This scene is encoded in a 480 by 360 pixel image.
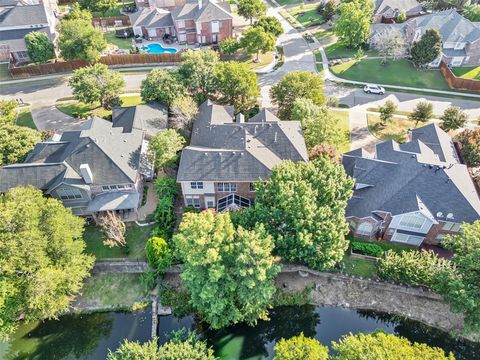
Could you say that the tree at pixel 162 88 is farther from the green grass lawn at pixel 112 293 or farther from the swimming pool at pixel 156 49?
the green grass lawn at pixel 112 293

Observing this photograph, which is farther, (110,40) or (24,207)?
(110,40)

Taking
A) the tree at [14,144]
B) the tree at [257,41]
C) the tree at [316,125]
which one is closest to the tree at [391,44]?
the tree at [257,41]

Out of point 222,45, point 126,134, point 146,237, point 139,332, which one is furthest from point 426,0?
point 139,332

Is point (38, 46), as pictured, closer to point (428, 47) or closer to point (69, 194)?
point (69, 194)

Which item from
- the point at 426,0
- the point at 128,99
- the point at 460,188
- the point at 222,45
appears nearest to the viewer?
the point at 460,188

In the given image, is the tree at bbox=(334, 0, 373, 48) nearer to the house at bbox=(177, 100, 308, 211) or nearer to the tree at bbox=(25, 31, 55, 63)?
the house at bbox=(177, 100, 308, 211)

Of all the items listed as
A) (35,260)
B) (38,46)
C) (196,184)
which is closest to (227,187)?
(196,184)

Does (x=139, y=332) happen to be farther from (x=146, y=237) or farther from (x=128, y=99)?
(x=128, y=99)

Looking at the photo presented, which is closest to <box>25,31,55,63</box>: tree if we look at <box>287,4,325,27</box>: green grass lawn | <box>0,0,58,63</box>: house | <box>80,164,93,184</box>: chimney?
<box>0,0,58,63</box>: house
